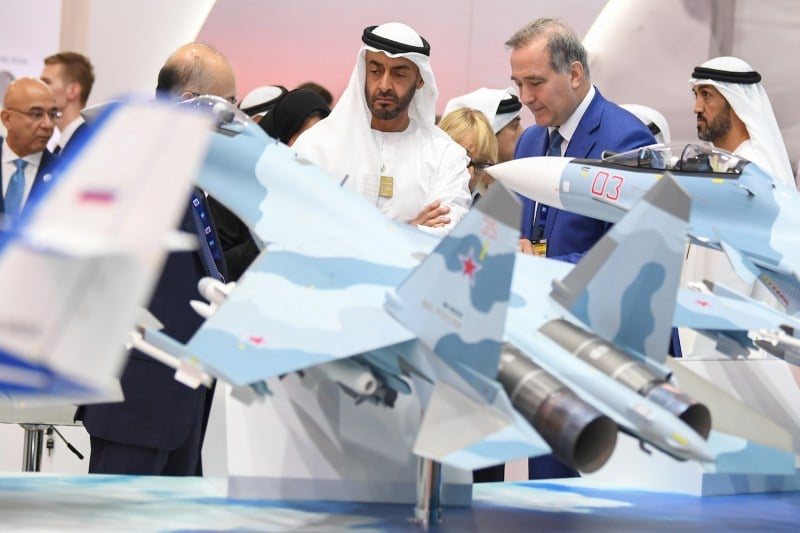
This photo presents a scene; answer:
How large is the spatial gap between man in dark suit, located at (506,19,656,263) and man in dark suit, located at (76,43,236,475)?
186cm

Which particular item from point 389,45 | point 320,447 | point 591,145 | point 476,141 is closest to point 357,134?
point 389,45

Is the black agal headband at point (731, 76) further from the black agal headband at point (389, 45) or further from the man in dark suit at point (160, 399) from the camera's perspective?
the man in dark suit at point (160, 399)

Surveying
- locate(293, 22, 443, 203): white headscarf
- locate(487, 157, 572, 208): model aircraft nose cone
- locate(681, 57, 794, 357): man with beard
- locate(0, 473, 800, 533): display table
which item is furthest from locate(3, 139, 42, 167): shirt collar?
locate(681, 57, 794, 357): man with beard

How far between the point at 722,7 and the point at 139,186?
30.1 feet

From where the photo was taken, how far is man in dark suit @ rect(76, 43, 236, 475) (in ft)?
15.4

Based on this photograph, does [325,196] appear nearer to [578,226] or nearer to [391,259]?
[391,259]

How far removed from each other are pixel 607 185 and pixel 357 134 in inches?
48.6

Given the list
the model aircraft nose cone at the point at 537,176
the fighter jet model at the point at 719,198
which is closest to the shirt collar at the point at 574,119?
the model aircraft nose cone at the point at 537,176

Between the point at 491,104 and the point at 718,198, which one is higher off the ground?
the point at 491,104

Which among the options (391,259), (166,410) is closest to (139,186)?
(391,259)

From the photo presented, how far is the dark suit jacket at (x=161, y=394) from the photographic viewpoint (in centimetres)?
468

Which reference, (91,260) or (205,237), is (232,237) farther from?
(91,260)

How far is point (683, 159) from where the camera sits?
5.50m

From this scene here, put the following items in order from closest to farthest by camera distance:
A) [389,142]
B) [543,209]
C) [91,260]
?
[91,260]
[389,142]
[543,209]
